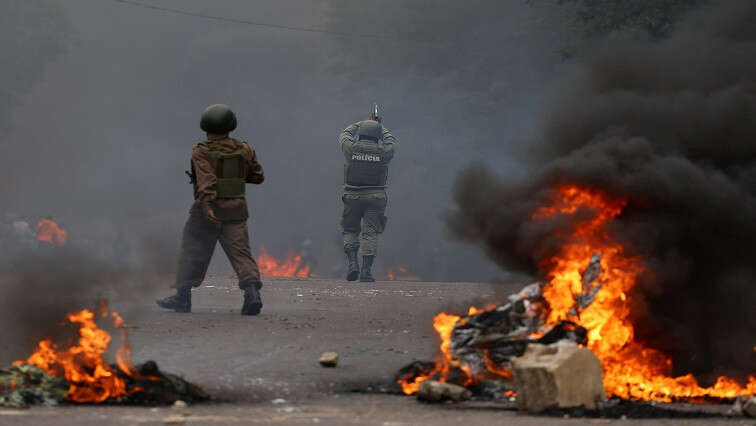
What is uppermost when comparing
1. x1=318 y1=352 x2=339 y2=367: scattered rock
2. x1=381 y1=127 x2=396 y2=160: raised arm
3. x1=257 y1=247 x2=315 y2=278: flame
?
x1=381 y1=127 x2=396 y2=160: raised arm

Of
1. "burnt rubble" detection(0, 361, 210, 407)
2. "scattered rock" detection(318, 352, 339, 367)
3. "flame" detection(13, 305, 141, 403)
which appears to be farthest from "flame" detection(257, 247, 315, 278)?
"burnt rubble" detection(0, 361, 210, 407)

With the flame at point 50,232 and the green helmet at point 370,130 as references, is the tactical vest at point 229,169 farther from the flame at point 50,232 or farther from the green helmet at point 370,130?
the flame at point 50,232

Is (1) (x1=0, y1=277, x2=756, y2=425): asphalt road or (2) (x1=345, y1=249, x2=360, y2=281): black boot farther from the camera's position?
(2) (x1=345, y1=249, x2=360, y2=281): black boot

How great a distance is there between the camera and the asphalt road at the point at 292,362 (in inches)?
267

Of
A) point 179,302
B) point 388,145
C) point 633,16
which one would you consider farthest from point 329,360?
point 633,16

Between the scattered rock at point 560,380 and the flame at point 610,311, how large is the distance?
1.92 ft

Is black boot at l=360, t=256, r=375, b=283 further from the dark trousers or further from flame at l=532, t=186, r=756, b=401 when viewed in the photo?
flame at l=532, t=186, r=756, b=401

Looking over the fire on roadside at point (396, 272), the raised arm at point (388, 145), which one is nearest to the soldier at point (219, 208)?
the raised arm at point (388, 145)

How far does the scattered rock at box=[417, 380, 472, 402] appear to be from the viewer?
7477 millimetres

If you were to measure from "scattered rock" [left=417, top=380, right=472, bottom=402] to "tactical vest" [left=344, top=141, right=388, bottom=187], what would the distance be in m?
12.0

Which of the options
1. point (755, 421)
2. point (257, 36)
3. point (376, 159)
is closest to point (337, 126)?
point (257, 36)

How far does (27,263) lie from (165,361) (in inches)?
78.5

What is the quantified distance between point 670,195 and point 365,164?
1075cm

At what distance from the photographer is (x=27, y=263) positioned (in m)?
10.1
